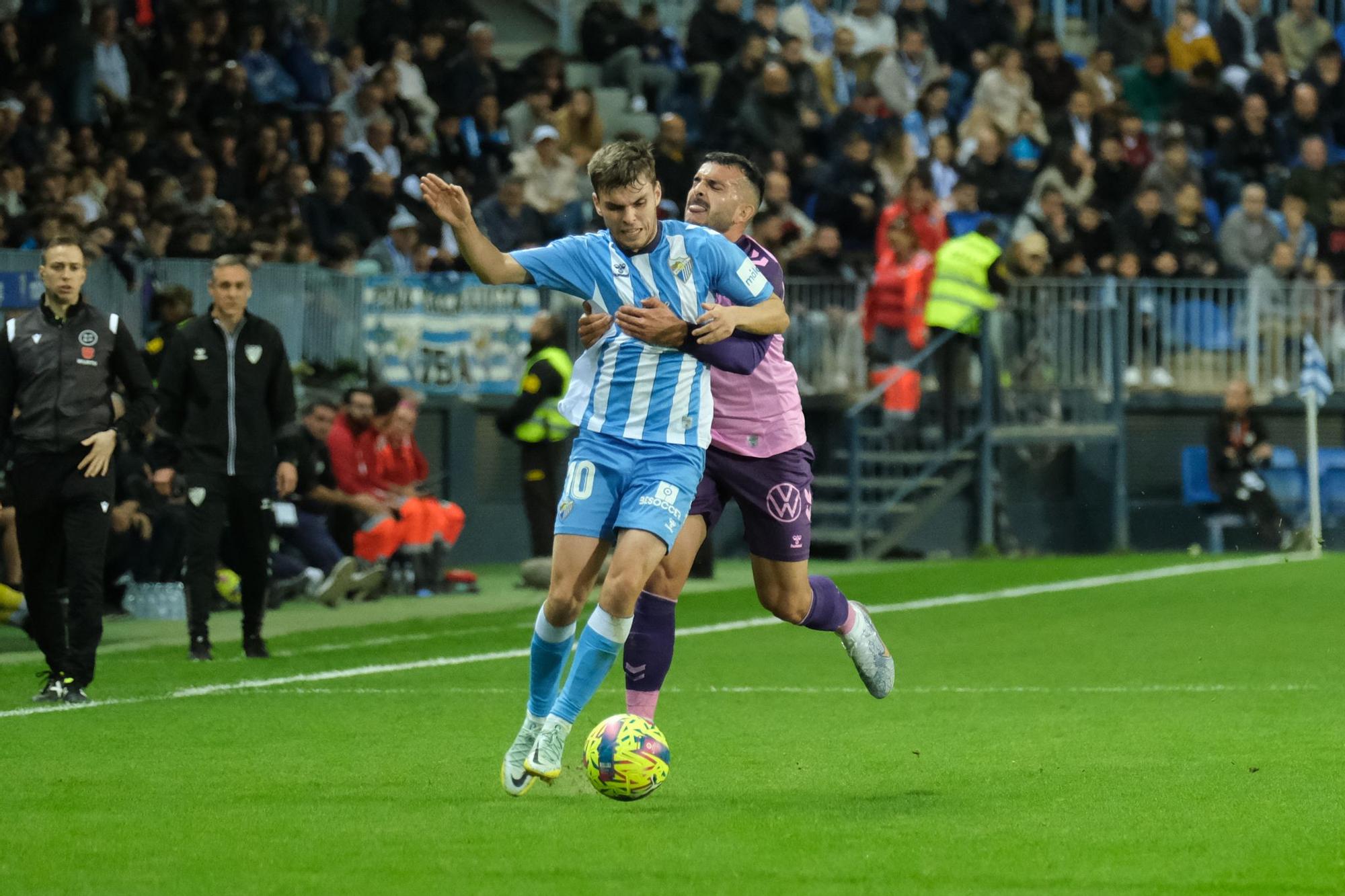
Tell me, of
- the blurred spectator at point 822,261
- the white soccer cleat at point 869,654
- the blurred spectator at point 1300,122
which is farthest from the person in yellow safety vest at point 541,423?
the blurred spectator at point 1300,122

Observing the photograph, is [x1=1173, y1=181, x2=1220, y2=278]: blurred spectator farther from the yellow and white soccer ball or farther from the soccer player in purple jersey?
the soccer player in purple jersey

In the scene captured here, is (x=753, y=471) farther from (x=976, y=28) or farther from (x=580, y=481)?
(x=976, y=28)

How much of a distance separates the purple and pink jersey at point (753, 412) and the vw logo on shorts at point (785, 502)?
13cm

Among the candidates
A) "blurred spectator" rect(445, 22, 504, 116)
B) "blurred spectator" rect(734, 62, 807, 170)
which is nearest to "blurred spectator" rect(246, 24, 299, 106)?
"blurred spectator" rect(445, 22, 504, 116)

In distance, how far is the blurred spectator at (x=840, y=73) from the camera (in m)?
25.1

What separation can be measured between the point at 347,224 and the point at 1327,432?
9956 millimetres

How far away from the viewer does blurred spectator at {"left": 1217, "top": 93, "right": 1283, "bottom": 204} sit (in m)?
25.7

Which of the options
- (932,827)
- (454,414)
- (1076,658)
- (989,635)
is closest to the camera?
(932,827)

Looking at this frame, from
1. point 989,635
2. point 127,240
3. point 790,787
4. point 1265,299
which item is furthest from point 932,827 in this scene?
point 1265,299

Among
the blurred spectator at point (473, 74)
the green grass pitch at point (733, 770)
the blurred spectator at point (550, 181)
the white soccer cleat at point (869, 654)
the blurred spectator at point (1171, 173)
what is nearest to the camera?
the green grass pitch at point (733, 770)

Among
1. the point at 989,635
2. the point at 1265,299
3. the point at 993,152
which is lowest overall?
the point at 989,635

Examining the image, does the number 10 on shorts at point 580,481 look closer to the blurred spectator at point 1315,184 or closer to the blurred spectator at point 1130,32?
the blurred spectator at point 1315,184

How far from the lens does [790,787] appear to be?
7.82 m

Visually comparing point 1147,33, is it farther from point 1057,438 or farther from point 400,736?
point 400,736
